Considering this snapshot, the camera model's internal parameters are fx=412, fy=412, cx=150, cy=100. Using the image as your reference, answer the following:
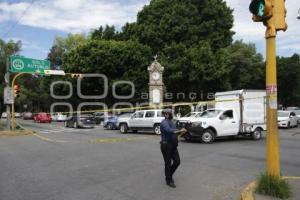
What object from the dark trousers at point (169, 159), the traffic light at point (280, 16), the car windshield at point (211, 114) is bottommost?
the dark trousers at point (169, 159)

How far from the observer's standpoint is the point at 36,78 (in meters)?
84.9

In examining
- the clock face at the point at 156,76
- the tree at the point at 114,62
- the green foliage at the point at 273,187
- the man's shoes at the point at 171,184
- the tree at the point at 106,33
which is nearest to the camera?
the green foliage at the point at 273,187

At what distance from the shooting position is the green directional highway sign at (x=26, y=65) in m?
29.5

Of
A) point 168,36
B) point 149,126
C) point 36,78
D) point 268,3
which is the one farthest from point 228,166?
point 36,78

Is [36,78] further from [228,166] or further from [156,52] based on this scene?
[228,166]

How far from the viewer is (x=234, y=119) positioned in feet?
67.9

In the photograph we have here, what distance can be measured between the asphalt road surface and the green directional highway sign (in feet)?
46.1

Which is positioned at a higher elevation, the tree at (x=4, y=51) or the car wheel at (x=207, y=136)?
the tree at (x=4, y=51)

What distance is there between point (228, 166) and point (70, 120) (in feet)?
91.2

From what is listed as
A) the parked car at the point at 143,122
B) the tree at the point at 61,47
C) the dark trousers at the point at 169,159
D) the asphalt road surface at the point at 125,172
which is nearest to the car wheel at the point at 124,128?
the parked car at the point at 143,122

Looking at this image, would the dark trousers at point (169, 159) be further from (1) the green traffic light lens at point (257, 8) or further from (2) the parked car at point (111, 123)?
(2) the parked car at point (111, 123)

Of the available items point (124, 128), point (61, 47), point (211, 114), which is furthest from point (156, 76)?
point (61, 47)

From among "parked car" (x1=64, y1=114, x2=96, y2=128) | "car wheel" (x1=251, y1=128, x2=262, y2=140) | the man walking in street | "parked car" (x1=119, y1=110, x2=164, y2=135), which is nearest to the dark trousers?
the man walking in street

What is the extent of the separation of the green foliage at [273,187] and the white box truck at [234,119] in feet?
39.3
